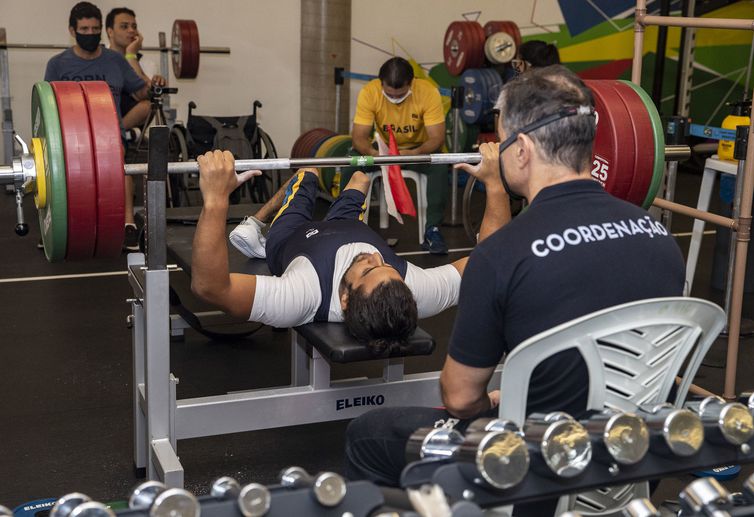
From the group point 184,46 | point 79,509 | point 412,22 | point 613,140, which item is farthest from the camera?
point 412,22

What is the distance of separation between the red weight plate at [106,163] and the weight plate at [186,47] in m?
3.76

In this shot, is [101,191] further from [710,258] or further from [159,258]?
[710,258]

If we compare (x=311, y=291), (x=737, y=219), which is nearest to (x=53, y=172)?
(x=311, y=291)

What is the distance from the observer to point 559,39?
25.4ft

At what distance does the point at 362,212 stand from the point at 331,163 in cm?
62

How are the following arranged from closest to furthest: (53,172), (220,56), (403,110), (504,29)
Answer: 1. (53,172)
2. (403,110)
3. (504,29)
4. (220,56)

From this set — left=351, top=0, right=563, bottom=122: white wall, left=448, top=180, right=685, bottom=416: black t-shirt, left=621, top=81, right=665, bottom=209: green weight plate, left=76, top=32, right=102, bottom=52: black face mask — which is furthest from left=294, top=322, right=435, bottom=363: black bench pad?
left=351, top=0, right=563, bottom=122: white wall

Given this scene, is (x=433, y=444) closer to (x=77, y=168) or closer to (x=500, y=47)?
(x=77, y=168)

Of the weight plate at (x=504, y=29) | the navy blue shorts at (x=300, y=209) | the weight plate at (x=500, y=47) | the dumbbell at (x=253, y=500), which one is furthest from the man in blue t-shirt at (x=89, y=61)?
the dumbbell at (x=253, y=500)

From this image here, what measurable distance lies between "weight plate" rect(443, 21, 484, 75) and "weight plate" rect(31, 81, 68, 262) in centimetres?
435

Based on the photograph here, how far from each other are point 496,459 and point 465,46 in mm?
5372

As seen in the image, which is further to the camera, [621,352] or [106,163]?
[106,163]

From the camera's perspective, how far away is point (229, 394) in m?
2.35

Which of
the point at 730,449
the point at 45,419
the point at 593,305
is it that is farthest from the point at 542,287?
the point at 45,419
